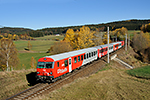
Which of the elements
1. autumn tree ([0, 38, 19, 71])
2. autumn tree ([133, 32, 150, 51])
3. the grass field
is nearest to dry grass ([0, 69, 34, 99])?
the grass field

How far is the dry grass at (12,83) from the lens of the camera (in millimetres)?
13123

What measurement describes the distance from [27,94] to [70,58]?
24.4 feet

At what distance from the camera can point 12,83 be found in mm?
14656

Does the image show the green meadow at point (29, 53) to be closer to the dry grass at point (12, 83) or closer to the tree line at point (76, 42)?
the tree line at point (76, 42)

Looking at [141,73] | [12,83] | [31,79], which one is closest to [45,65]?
[31,79]

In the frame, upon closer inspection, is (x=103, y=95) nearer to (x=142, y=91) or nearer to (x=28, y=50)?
(x=142, y=91)

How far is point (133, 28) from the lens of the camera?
133000 mm

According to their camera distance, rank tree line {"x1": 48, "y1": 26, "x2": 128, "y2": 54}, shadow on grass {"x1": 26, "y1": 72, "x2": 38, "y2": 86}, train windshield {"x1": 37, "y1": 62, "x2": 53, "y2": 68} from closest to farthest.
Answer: train windshield {"x1": 37, "y1": 62, "x2": 53, "y2": 68} → shadow on grass {"x1": 26, "y1": 72, "x2": 38, "y2": 86} → tree line {"x1": 48, "y1": 26, "x2": 128, "y2": 54}

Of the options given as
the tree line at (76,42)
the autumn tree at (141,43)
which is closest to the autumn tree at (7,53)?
the tree line at (76,42)

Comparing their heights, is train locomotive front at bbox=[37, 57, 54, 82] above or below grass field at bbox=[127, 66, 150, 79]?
above

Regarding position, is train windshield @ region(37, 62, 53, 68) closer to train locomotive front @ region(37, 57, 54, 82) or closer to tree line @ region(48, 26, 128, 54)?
train locomotive front @ region(37, 57, 54, 82)

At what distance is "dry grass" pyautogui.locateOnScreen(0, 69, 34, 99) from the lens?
13.1 metres

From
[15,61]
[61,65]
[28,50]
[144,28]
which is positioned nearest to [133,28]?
[144,28]

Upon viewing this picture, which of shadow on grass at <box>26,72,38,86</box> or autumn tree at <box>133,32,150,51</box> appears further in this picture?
autumn tree at <box>133,32,150,51</box>
